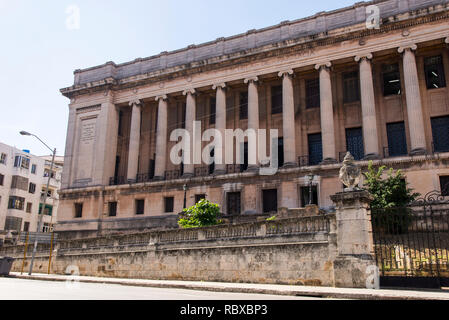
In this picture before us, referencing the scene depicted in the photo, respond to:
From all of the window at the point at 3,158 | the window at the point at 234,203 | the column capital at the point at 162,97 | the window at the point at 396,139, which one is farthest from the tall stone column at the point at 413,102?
the window at the point at 3,158

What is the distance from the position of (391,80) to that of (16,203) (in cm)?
4696

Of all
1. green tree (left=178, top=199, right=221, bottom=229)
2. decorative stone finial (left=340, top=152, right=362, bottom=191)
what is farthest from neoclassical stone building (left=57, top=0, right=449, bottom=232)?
decorative stone finial (left=340, top=152, right=362, bottom=191)

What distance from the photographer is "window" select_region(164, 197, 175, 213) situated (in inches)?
1335

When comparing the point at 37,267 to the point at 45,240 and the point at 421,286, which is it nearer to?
the point at 45,240

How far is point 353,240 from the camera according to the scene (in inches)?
518

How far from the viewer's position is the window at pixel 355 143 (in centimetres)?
3119

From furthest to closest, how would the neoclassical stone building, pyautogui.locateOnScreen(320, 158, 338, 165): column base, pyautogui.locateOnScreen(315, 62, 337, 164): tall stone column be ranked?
pyautogui.locateOnScreen(315, 62, 337, 164): tall stone column
pyautogui.locateOnScreen(320, 158, 338, 165): column base
the neoclassical stone building

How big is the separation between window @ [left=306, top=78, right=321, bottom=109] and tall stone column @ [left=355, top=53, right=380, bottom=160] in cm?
458

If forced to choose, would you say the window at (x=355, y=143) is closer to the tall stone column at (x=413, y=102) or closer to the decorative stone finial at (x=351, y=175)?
the tall stone column at (x=413, y=102)

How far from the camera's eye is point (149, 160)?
128 ft

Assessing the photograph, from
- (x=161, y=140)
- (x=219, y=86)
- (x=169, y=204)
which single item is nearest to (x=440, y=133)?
(x=219, y=86)

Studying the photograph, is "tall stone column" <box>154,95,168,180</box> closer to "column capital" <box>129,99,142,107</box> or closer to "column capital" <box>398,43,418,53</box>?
"column capital" <box>129,99,142,107</box>

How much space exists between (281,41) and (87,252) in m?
21.7

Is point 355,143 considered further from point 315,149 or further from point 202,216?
point 202,216
